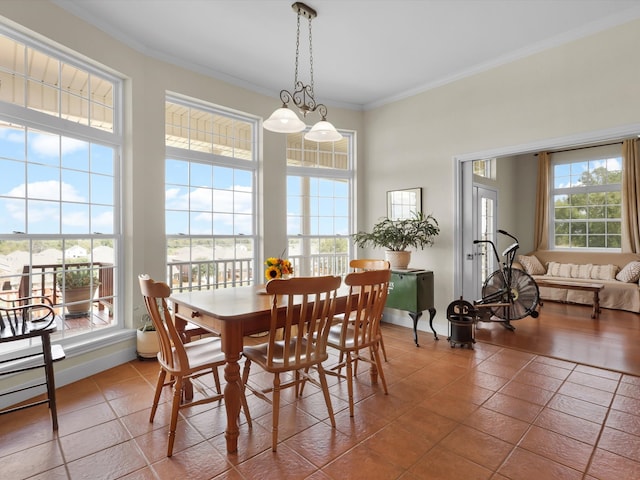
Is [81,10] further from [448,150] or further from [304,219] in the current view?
[448,150]

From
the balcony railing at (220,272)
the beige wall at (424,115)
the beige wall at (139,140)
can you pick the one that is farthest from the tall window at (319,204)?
the beige wall at (139,140)

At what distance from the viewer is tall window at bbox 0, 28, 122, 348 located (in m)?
2.72

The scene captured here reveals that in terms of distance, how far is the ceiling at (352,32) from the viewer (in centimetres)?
298

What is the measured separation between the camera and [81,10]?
2.98 m

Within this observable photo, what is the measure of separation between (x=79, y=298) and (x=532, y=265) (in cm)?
735

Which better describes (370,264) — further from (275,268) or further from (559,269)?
(559,269)

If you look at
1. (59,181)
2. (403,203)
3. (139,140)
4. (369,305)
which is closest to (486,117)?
(403,203)

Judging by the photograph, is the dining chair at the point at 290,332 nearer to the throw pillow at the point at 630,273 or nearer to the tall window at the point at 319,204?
the tall window at the point at 319,204

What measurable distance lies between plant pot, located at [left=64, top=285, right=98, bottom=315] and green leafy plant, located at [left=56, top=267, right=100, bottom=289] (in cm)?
4

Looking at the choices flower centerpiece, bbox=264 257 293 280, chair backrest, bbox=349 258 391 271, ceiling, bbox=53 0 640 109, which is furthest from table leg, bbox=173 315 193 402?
ceiling, bbox=53 0 640 109

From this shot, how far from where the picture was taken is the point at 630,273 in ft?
18.9

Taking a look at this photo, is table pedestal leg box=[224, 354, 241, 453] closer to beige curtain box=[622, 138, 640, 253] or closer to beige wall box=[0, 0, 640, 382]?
beige wall box=[0, 0, 640, 382]

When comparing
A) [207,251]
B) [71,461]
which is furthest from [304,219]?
[71,461]

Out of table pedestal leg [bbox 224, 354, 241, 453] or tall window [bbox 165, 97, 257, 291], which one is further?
tall window [bbox 165, 97, 257, 291]
